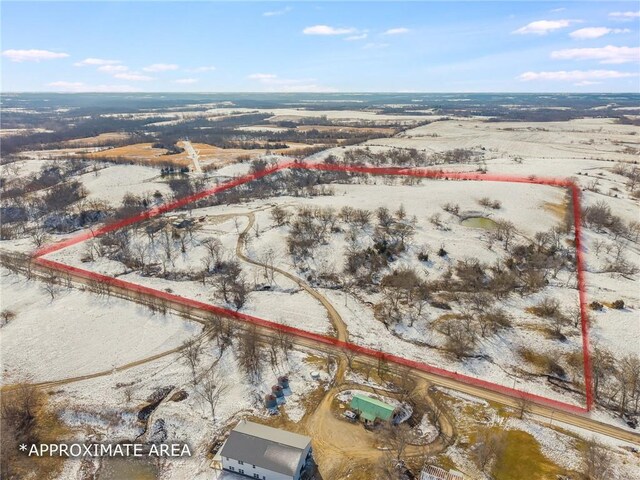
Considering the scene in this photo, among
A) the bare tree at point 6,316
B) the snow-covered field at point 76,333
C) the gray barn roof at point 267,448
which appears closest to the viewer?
the gray barn roof at point 267,448

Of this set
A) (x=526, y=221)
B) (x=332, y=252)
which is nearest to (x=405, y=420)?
(x=332, y=252)

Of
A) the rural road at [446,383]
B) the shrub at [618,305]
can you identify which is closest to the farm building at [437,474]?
the rural road at [446,383]

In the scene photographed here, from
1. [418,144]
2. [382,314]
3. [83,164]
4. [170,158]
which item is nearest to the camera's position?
[382,314]

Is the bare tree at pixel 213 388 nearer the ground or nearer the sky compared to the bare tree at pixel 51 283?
nearer the ground

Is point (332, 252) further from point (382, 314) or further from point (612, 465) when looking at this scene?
point (612, 465)

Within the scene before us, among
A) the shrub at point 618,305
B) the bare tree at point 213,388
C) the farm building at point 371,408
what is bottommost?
the bare tree at point 213,388

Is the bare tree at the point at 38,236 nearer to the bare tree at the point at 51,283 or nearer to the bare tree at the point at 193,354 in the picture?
the bare tree at the point at 51,283

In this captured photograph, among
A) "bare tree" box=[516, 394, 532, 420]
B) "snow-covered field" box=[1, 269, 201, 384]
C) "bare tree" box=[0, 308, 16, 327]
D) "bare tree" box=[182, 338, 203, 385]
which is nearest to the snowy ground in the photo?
"bare tree" box=[516, 394, 532, 420]
